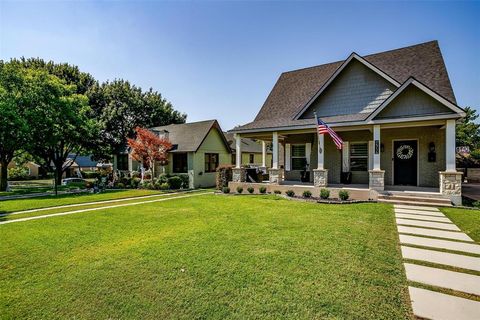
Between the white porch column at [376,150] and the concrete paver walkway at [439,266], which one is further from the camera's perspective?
the white porch column at [376,150]

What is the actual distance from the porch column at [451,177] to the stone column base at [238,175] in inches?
371

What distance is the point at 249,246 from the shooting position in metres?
5.13

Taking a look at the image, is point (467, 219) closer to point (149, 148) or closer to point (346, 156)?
point (346, 156)

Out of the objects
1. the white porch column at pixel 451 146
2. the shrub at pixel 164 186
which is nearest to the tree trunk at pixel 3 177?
the shrub at pixel 164 186

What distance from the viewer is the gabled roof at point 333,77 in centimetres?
1176

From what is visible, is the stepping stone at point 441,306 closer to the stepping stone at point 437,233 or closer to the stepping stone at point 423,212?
the stepping stone at point 437,233

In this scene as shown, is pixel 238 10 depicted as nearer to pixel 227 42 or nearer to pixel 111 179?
pixel 227 42

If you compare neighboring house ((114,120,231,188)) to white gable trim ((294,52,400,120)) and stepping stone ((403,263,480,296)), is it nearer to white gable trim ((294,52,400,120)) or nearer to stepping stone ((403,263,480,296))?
white gable trim ((294,52,400,120))

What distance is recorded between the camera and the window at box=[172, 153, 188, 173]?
818 inches

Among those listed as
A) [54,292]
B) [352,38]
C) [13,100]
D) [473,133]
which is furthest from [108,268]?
[473,133]

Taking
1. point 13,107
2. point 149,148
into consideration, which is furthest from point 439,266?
point 13,107

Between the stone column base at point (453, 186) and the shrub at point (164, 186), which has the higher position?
the stone column base at point (453, 186)

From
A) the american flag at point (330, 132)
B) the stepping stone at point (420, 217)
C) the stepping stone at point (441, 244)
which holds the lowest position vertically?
the stepping stone at point (441, 244)

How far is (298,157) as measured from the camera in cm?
1529
